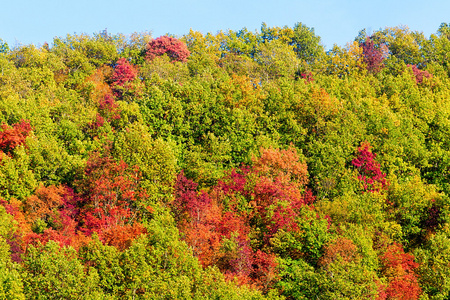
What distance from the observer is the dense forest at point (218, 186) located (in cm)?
6003

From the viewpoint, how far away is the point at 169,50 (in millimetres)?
121625

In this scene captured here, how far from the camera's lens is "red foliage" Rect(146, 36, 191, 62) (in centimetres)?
12112

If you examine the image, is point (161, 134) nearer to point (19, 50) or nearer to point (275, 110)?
point (275, 110)

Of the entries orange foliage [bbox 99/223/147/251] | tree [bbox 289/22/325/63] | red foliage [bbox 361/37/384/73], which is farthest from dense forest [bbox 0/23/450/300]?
tree [bbox 289/22/325/63]

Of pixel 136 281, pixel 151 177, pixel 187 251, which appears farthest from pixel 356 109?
pixel 136 281

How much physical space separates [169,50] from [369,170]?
52.1m

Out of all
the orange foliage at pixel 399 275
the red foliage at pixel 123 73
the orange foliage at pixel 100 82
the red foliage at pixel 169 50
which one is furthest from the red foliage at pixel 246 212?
the red foliage at pixel 169 50

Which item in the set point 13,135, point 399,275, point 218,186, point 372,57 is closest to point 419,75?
point 372,57

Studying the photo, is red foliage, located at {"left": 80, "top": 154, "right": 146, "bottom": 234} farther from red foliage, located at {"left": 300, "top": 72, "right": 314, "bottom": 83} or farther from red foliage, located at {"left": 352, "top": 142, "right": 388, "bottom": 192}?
red foliage, located at {"left": 300, "top": 72, "right": 314, "bottom": 83}

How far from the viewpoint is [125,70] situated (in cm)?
11225

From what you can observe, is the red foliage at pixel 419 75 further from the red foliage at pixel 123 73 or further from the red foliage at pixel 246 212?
the red foliage at pixel 123 73

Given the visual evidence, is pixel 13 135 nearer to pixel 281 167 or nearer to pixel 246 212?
pixel 246 212

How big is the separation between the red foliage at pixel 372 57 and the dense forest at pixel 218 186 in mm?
9964

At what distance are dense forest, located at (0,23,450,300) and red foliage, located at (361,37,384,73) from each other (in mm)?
9964
